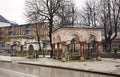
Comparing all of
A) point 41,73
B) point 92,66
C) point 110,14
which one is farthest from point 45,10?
point 41,73

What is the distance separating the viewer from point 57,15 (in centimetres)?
4847

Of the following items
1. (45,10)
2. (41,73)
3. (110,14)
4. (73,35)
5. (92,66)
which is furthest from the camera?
(110,14)

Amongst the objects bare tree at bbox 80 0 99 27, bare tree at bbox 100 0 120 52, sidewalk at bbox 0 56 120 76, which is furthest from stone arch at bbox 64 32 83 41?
bare tree at bbox 80 0 99 27

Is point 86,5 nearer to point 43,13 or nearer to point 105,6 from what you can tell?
point 105,6

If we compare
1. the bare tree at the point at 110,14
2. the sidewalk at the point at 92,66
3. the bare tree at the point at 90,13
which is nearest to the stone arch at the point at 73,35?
the sidewalk at the point at 92,66

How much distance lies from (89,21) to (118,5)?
12.0 metres

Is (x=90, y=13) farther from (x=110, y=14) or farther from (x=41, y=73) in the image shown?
(x=41, y=73)

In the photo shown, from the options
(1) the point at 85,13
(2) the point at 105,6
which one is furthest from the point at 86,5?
(2) the point at 105,6

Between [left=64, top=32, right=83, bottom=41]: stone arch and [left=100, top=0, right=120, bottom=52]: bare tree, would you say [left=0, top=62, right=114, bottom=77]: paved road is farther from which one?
[left=100, top=0, right=120, bottom=52]: bare tree

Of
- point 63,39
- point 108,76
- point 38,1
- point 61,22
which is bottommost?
point 108,76

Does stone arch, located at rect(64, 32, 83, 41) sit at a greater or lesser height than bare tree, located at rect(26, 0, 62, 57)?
lesser

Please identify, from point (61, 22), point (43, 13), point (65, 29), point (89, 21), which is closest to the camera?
point (65, 29)

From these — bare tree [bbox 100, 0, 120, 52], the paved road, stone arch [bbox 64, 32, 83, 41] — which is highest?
bare tree [bbox 100, 0, 120, 52]

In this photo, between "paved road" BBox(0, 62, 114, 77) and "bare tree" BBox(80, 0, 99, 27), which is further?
"bare tree" BBox(80, 0, 99, 27)
